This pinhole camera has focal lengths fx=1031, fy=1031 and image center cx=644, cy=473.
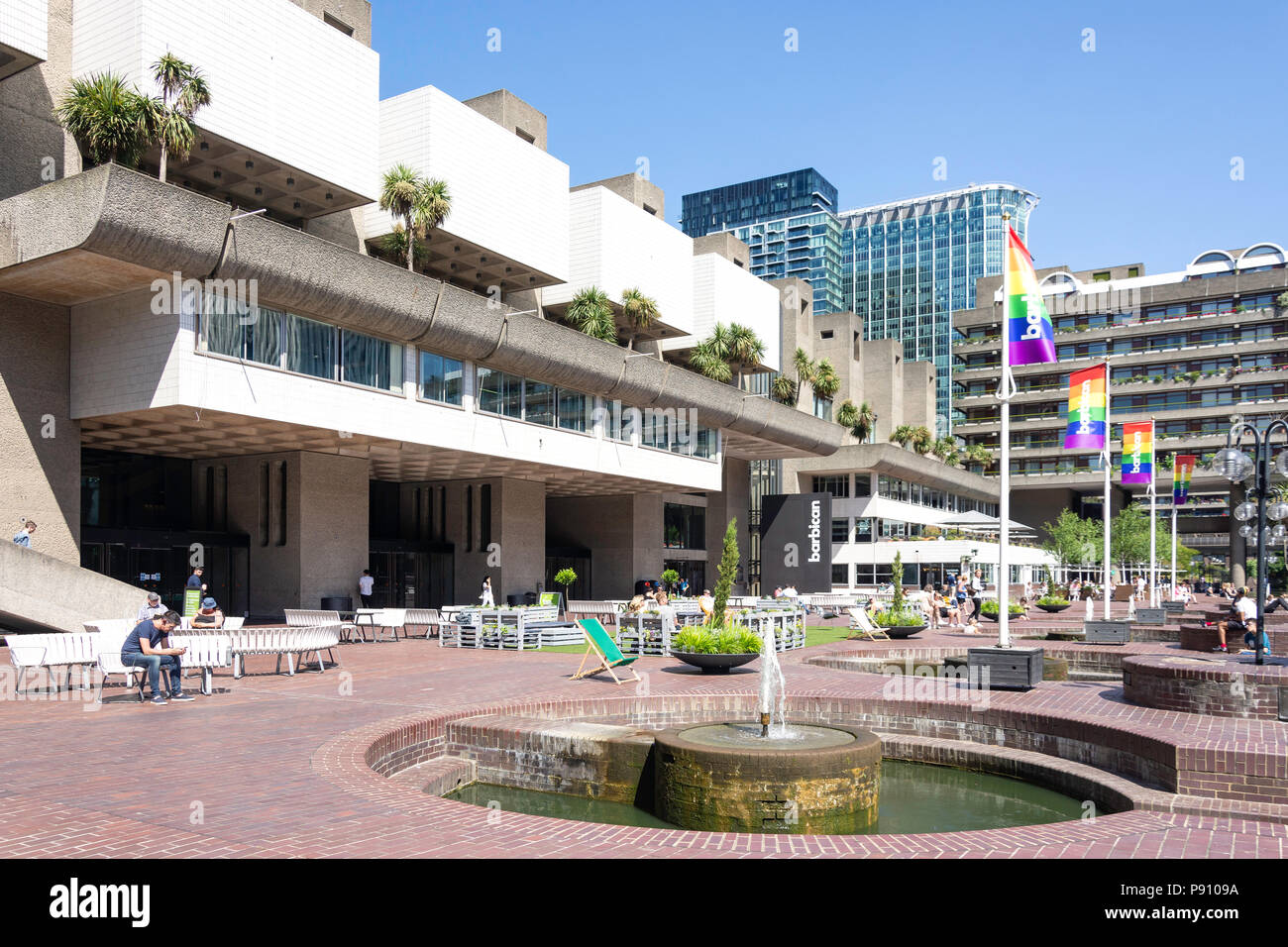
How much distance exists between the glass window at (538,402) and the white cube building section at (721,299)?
14.4m

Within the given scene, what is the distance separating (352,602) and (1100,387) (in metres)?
21.5

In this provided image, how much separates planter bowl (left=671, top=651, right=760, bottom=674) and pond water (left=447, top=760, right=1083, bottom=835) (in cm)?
506

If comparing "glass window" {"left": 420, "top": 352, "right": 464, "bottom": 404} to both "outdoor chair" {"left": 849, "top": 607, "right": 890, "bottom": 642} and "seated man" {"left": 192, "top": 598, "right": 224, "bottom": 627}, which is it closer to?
"seated man" {"left": 192, "top": 598, "right": 224, "bottom": 627}

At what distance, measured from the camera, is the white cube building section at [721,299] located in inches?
1898

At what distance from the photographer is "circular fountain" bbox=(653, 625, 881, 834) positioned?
9023mm

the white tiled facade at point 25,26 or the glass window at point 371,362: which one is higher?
the white tiled facade at point 25,26

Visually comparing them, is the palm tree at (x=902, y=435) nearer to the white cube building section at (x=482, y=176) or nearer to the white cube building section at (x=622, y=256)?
the white cube building section at (x=622, y=256)

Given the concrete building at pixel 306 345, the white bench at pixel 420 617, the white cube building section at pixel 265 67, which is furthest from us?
the white bench at pixel 420 617

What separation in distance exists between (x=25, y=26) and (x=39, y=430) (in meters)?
8.74

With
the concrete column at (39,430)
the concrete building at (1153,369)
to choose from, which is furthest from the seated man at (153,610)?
the concrete building at (1153,369)

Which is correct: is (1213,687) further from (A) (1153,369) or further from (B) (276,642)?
(A) (1153,369)

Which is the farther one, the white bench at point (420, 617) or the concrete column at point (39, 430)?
the white bench at point (420, 617)

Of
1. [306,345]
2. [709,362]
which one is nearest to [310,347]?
[306,345]

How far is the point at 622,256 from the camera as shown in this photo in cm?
4244
